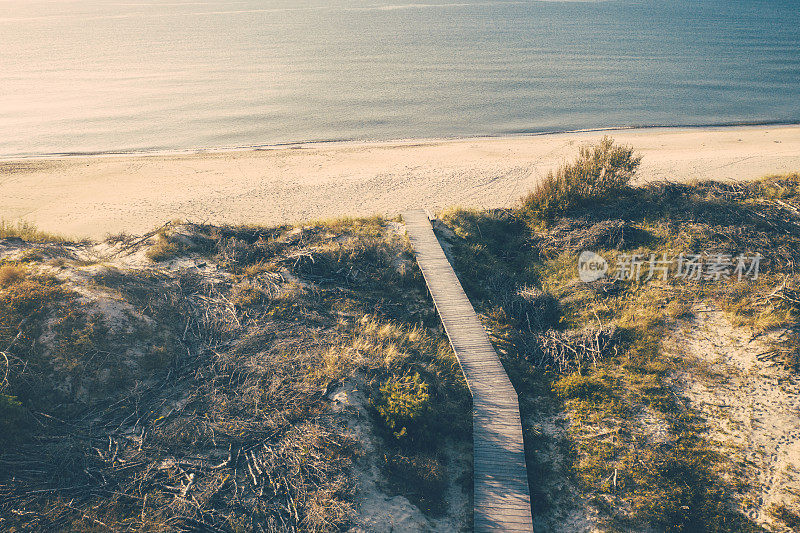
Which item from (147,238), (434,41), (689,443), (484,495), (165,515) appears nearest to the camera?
(165,515)

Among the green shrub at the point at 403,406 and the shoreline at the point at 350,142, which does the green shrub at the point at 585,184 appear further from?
the shoreline at the point at 350,142

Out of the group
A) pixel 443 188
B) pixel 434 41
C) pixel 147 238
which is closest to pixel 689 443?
pixel 147 238

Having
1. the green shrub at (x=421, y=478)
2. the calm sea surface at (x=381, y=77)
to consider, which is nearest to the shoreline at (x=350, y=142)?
the calm sea surface at (x=381, y=77)

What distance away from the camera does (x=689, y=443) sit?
28.2 feet

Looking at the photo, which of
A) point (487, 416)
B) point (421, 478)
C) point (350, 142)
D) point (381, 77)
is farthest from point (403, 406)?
point (381, 77)

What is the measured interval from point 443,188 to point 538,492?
1886 cm

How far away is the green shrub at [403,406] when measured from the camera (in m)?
8.82

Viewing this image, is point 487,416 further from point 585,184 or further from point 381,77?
point 381,77

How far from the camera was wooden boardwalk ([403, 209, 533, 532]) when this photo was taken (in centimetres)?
769

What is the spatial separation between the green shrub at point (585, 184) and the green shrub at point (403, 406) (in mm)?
10025

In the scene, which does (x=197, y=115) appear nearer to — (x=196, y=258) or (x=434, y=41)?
(x=196, y=258)

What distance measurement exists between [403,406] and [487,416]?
1.84 m

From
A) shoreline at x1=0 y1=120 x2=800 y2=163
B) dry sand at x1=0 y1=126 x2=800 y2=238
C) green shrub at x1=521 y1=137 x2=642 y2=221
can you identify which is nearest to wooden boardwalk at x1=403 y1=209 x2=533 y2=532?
green shrub at x1=521 y1=137 x2=642 y2=221

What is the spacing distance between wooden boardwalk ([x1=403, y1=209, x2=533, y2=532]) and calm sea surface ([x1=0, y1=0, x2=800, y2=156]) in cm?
2530
